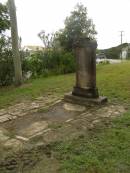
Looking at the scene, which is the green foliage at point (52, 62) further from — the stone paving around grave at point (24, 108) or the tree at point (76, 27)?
the stone paving around grave at point (24, 108)

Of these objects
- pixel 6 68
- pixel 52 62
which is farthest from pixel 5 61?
pixel 52 62

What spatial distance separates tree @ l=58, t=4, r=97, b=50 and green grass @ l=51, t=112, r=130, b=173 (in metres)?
10.5

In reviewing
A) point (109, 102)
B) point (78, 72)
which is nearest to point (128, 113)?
point (109, 102)

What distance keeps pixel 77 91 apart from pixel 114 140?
2.41 meters

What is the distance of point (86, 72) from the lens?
5.39 metres

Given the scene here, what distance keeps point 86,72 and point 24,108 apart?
166 centimetres

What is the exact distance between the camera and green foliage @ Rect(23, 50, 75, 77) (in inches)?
469

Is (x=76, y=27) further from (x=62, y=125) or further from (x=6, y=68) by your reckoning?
(x=62, y=125)

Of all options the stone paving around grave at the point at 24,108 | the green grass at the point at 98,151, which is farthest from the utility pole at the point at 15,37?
the green grass at the point at 98,151

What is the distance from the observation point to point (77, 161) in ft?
9.03

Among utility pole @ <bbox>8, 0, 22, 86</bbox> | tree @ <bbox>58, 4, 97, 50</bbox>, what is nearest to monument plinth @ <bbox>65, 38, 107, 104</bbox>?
utility pole @ <bbox>8, 0, 22, 86</bbox>

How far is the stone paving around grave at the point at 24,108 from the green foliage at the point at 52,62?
5.98 metres

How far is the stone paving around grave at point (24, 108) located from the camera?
461cm

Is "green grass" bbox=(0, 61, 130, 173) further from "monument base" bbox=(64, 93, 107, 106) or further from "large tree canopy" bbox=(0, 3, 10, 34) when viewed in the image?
"large tree canopy" bbox=(0, 3, 10, 34)
